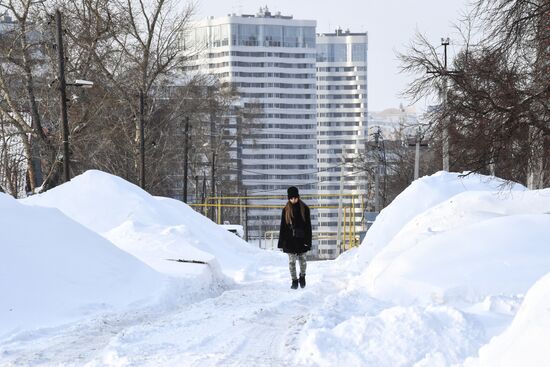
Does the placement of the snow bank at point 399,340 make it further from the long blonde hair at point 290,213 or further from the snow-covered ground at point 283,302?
the long blonde hair at point 290,213

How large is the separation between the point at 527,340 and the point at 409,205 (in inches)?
829

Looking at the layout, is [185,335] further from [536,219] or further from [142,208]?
[142,208]

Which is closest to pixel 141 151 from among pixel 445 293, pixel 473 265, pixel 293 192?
pixel 293 192

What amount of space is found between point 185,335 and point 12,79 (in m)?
32.9

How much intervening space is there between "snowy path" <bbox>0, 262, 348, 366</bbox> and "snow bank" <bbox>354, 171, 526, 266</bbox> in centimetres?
1164

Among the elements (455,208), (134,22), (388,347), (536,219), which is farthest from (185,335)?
(134,22)

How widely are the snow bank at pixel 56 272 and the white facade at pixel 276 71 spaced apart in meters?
171

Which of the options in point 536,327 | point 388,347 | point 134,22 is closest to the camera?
point 536,327

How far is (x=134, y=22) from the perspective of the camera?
145 ft

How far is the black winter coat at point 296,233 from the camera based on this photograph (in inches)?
582

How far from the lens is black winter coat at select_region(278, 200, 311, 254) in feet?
48.5

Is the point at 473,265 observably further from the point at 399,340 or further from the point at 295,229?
the point at 399,340

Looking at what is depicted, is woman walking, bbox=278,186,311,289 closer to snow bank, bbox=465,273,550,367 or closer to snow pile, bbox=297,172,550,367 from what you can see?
snow pile, bbox=297,172,550,367

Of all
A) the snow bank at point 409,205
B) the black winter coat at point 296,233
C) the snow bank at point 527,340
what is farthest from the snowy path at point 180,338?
the snow bank at point 409,205
